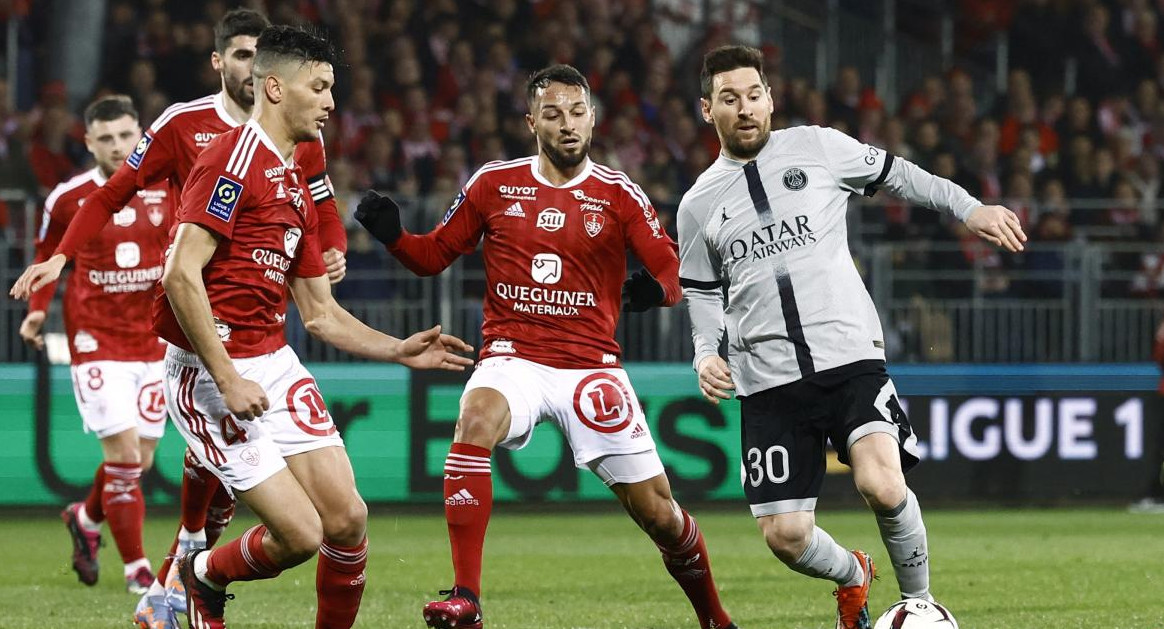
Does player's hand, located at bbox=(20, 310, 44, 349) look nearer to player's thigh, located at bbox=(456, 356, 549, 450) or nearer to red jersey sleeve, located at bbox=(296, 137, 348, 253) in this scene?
red jersey sleeve, located at bbox=(296, 137, 348, 253)

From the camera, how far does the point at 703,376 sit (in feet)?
20.9

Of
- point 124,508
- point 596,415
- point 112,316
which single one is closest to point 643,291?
point 596,415

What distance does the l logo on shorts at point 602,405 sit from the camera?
7.09m

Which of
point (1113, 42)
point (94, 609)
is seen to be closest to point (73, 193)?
point (94, 609)

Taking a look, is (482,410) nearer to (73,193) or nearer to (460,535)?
(460,535)

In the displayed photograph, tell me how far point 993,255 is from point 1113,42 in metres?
5.21

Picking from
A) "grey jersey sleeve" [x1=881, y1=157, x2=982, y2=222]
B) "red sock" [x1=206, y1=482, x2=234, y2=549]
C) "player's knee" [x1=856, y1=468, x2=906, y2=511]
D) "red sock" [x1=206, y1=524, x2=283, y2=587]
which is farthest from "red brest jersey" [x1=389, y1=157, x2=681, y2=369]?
"red sock" [x1=206, y1=524, x2=283, y2=587]

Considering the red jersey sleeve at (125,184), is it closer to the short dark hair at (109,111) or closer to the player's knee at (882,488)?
the short dark hair at (109,111)

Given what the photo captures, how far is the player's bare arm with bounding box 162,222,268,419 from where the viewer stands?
5.50 meters

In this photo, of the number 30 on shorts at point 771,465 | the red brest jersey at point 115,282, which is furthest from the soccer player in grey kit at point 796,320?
the red brest jersey at point 115,282

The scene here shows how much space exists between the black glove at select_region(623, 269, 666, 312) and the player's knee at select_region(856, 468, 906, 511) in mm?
1354

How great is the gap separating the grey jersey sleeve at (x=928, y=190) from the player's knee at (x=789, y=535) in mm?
1282

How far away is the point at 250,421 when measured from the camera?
18.9 ft

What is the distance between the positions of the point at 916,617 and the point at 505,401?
196cm
